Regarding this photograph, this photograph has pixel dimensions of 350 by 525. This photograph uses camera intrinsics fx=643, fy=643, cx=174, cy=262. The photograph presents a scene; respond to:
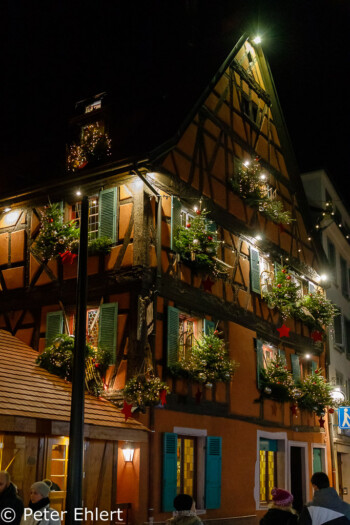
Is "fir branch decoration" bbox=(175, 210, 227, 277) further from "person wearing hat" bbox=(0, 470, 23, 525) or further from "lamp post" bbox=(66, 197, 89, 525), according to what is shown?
"person wearing hat" bbox=(0, 470, 23, 525)

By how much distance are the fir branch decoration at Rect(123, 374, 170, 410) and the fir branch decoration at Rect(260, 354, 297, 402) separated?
17.6 feet

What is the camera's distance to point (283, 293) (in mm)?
19297

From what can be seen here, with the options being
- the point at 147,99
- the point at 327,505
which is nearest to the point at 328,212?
the point at 147,99

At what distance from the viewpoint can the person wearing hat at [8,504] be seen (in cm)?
768

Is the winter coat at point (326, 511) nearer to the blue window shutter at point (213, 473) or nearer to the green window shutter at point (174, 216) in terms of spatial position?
the blue window shutter at point (213, 473)

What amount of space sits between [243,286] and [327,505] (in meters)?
11.5

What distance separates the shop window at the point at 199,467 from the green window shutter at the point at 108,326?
92.9 inches

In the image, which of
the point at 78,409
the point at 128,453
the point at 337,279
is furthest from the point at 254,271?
the point at 78,409

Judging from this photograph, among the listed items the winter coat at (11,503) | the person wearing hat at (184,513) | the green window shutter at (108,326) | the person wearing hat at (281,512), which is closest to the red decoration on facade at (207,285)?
the green window shutter at (108,326)

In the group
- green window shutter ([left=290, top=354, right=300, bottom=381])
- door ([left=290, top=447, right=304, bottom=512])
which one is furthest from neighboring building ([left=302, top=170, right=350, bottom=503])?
green window shutter ([left=290, top=354, right=300, bottom=381])

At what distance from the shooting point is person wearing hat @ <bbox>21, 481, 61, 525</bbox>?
25.0 ft

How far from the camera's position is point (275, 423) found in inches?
734

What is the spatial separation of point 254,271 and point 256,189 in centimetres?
246

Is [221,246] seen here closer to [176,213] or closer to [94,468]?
[176,213]
